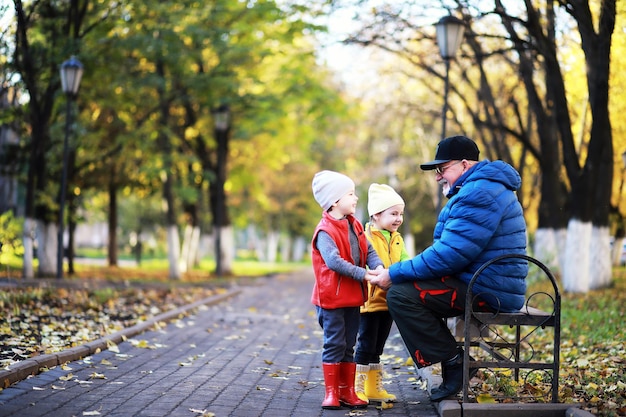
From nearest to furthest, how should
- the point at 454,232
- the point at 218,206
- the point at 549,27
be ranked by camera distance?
the point at 454,232
the point at 549,27
the point at 218,206

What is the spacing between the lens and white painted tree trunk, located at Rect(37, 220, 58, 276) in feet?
75.7

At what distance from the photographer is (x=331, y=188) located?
651cm

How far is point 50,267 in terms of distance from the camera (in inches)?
915

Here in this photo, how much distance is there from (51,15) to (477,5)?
12.2 meters

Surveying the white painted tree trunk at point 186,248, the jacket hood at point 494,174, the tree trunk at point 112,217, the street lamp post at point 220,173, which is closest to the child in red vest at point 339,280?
the jacket hood at point 494,174

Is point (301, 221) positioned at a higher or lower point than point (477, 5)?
lower

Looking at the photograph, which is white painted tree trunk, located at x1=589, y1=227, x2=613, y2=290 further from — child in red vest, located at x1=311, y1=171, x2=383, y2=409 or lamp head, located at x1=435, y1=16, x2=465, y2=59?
child in red vest, located at x1=311, y1=171, x2=383, y2=409

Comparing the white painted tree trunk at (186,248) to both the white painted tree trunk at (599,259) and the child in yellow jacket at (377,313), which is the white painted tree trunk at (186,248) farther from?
the child in yellow jacket at (377,313)

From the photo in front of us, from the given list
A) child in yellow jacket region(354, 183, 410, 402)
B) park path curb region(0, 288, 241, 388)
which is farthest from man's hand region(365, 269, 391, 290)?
park path curb region(0, 288, 241, 388)

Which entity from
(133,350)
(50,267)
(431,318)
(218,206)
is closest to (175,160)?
(218,206)

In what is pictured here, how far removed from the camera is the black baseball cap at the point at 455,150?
6.50 metres

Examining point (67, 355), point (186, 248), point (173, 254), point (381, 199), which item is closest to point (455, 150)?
point (381, 199)

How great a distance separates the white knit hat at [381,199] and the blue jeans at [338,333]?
35.0 inches

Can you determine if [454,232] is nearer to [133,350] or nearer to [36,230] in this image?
[133,350]
